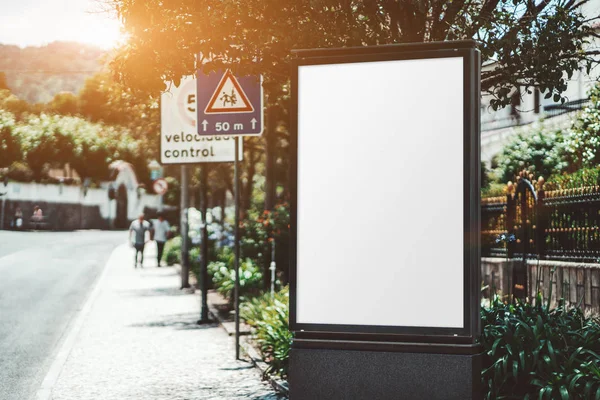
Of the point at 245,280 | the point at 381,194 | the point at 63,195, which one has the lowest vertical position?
the point at 245,280

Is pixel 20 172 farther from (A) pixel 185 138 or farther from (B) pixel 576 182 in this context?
(B) pixel 576 182

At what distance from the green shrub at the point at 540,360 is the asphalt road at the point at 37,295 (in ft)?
13.4

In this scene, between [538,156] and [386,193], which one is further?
[538,156]

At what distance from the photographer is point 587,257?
10125 millimetres

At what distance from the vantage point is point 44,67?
1384cm

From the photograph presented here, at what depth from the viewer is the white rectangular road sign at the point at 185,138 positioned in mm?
14367

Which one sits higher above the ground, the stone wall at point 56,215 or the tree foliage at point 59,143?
the tree foliage at point 59,143

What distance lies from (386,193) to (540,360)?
73.2 inches

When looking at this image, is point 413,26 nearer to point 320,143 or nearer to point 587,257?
point 320,143

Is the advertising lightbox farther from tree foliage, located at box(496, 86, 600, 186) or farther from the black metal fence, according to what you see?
tree foliage, located at box(496, 86, 600, 186)

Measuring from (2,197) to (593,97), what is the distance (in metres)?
12.3

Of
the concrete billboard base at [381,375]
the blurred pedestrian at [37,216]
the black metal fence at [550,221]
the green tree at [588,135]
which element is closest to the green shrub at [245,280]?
the black metal fence at [550,221]

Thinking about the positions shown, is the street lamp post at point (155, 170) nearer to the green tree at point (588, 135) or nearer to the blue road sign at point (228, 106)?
the green tree at point (588, 135)

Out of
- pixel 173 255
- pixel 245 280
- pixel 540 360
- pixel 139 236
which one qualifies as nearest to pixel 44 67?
pixel 245 280
